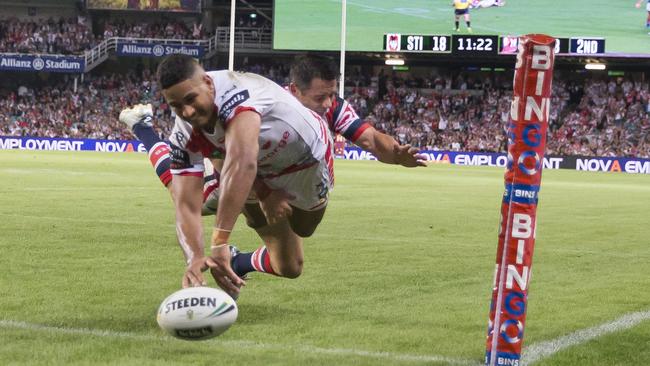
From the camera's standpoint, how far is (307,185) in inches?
287

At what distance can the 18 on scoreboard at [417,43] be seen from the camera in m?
49.3

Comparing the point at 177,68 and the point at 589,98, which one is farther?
the point at 589,98

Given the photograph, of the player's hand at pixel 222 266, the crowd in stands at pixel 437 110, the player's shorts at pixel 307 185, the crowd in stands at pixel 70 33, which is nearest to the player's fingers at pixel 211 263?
the player's hand at pixel 222 266

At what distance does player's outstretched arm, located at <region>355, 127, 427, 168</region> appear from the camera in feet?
24.5

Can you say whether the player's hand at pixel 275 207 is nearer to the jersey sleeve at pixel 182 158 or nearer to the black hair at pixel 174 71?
the jersey sleeve at pixel 182 158

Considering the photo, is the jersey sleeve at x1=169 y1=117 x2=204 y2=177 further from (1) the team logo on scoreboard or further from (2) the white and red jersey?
(1) the team logo on scoreboard

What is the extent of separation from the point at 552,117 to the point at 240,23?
1866 cm

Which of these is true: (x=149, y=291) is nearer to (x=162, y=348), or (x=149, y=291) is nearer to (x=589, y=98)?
(x=162, y=348)

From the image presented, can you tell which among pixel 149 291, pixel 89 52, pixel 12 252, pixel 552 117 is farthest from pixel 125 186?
pixel 89 52

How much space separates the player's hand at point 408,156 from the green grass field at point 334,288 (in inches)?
43.2

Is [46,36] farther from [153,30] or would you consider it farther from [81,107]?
[153,30]

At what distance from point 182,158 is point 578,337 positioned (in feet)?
9.10

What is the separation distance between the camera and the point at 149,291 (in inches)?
331

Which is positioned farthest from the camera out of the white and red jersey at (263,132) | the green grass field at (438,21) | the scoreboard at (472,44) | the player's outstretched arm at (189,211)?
the scoreboard at (472,44)
